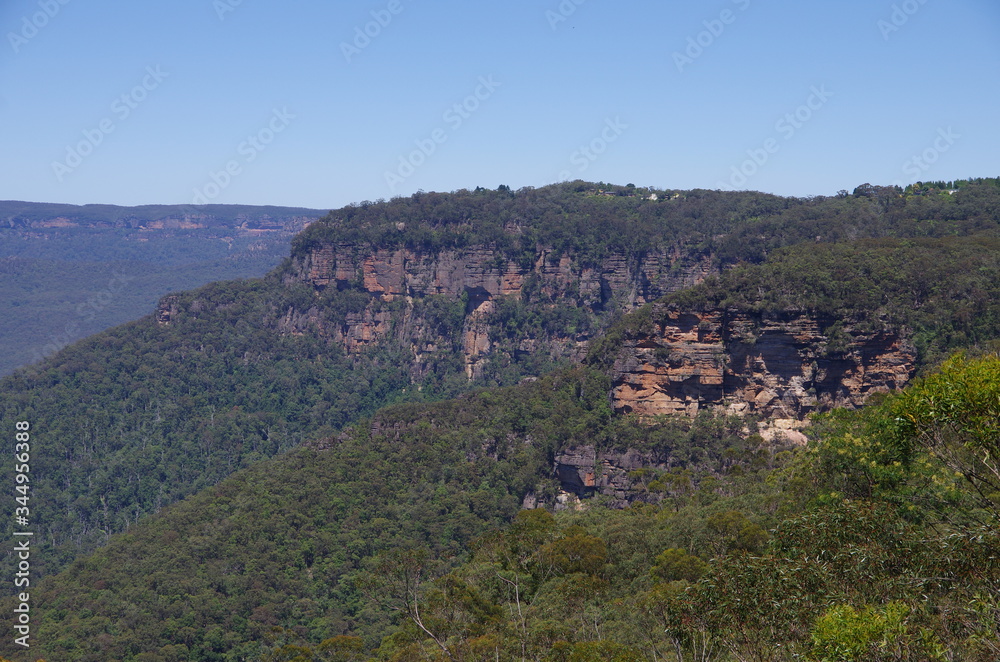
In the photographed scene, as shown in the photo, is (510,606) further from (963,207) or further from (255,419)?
(255,419)

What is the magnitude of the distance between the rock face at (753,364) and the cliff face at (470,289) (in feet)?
175

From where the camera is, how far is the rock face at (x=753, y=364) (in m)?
54.9

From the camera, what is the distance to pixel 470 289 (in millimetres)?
118875

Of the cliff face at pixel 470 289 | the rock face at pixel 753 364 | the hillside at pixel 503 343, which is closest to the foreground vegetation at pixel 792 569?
the hillside at pixel 503 343

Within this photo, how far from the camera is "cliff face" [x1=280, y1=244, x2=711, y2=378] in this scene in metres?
116

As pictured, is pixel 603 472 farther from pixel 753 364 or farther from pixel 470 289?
pixel 470 289

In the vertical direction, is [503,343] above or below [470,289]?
below

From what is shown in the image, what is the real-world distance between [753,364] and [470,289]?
213 feet

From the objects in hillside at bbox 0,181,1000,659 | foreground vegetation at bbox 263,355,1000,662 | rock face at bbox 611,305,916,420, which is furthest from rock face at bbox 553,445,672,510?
foreground vegetation at bbox 263,355,1000,662

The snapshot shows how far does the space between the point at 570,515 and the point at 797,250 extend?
3204cm

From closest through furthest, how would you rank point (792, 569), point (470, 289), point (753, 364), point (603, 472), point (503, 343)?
1. point (792, 569)
2. point (753, 364)
3. point (603, 472)
4. point (503, 343)
5. point (470, 289)

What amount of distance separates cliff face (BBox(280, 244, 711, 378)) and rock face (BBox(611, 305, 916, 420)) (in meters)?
53.4

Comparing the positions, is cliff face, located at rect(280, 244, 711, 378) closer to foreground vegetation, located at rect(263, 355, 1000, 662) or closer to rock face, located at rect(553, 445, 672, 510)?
rock face, located at rect(553, 445, 672, 510)

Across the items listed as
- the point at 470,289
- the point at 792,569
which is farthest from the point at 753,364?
the point at 470,289
